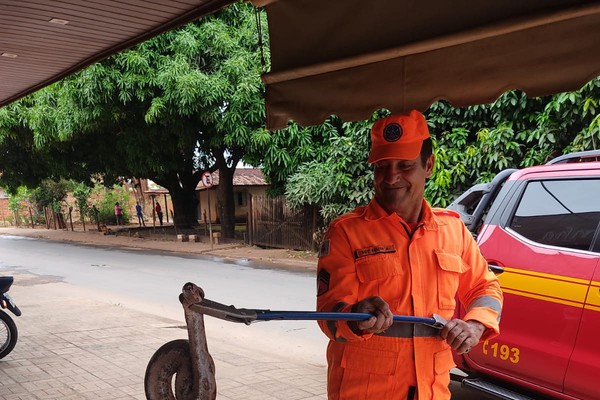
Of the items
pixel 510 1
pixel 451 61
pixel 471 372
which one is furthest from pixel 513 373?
pixel 510 1

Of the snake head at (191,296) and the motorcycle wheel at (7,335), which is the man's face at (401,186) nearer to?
the snake head at (191,296)

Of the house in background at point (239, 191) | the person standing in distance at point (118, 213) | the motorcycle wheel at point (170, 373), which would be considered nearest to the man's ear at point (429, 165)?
the motorcycle wheel at point (170, 373)

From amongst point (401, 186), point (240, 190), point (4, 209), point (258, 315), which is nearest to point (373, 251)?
point (401, 186)

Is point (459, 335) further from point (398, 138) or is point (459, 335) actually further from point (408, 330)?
point (398, 138)

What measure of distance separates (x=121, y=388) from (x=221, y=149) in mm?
14680

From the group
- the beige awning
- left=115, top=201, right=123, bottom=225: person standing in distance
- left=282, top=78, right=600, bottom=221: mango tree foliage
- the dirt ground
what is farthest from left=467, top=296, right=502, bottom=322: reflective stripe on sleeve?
left=115, top=201, right=123, bottom=225: person standing in distance

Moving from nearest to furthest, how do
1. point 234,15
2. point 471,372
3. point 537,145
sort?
1. point 471,372
2. point 537,145
3. point 234,15

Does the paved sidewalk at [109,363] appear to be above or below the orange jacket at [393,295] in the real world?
below

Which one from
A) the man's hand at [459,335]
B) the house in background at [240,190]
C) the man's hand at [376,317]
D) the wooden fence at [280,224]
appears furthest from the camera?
the house in background at [240,190]

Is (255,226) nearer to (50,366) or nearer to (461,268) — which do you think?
(50,366)

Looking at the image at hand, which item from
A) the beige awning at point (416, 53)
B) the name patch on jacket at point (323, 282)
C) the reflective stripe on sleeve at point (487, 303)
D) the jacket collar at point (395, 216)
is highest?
the beige awning at point (416, 53)

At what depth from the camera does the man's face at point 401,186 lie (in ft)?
6.56

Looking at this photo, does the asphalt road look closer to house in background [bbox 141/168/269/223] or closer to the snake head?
the snake head

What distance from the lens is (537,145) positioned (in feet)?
32.3
